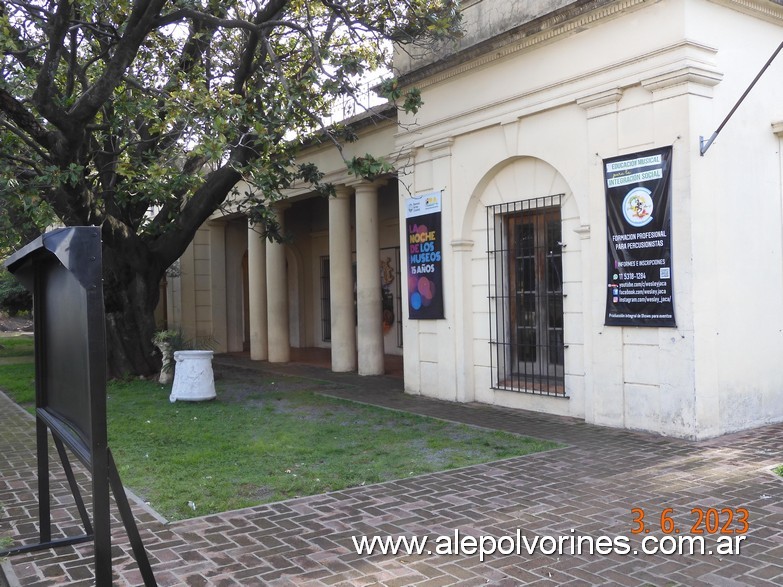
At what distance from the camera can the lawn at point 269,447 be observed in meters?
6.05

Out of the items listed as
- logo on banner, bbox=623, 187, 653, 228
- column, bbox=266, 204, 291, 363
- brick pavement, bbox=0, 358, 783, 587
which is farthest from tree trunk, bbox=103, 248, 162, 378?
logo on banner, bbox=623, 187, 653, 228

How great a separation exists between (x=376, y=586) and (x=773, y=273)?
666cm

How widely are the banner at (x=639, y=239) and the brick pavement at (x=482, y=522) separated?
1.41m

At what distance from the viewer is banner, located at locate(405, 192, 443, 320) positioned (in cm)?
1058

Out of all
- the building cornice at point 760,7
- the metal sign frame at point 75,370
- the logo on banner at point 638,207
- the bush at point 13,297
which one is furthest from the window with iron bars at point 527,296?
the bush at point 13,297

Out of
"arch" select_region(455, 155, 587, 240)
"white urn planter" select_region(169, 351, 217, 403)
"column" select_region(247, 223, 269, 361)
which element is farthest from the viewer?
"column" select_region(247, 223, 269, 361)

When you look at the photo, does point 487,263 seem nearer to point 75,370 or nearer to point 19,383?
point 75,370

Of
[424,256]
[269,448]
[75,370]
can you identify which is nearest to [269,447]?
[269,448]

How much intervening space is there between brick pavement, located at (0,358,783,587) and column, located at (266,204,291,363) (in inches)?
348

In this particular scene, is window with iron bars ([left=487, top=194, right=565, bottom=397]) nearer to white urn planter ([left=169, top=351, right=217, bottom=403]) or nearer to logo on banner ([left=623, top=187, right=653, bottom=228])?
logo on banner ([left=623, top=187, right=653, bottom=228])

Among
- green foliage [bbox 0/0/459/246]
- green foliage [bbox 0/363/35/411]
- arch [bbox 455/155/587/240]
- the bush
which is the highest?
green foliage [bbox 0/0/459/246]

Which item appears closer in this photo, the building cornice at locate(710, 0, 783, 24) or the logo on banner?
the logo on banner

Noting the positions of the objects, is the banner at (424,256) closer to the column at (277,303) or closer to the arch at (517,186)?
the arch at (517,186)

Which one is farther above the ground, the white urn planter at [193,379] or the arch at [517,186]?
the arch at [517,186]
